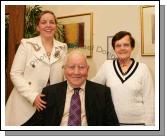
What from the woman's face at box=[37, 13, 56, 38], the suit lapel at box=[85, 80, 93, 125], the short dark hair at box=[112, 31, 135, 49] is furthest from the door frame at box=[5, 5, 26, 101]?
the short dark hair at box=[112, 31, 135, 49]

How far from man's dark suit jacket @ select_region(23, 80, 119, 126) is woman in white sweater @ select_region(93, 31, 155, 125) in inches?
2.0

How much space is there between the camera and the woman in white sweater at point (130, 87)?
78.5 inches

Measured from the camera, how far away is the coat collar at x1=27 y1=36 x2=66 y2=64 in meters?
2.03

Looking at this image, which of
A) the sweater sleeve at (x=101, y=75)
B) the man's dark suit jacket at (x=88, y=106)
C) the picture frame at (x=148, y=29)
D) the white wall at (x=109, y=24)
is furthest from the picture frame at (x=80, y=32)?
the picture frame at (x=148, y=29)

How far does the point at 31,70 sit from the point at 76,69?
331 millimetres

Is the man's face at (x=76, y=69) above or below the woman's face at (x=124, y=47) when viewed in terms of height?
below

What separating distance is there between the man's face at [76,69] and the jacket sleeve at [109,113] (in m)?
0.21

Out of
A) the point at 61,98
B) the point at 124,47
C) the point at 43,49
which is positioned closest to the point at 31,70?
the point at 43,49

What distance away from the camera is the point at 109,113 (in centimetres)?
201

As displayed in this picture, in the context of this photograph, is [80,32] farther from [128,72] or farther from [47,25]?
[128,72]

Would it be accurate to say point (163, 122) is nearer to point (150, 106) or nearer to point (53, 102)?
point (150, 106)

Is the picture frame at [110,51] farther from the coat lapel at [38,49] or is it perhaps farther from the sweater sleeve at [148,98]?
the coat lapel at [38,49]

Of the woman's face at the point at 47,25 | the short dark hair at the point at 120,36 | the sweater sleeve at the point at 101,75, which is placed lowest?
the sweater sleeve at the point at 101,75

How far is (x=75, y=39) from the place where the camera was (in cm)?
204
